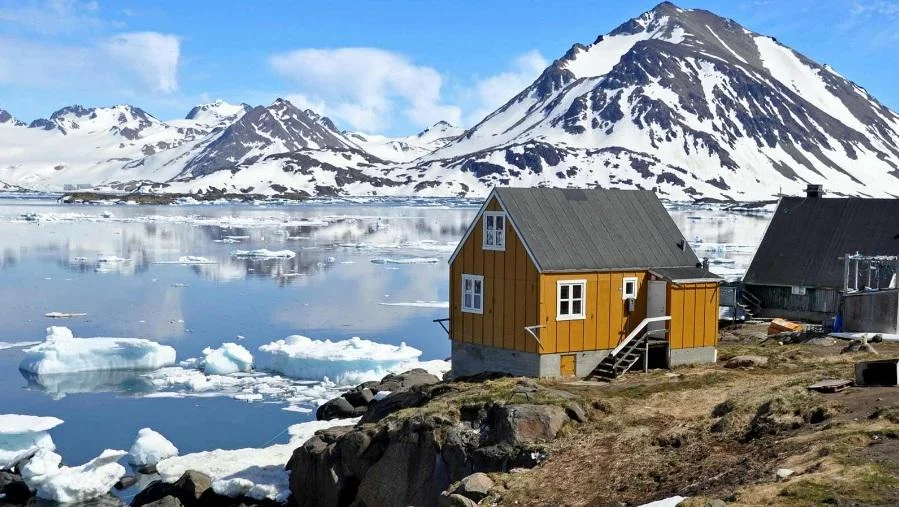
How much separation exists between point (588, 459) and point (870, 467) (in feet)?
18.3

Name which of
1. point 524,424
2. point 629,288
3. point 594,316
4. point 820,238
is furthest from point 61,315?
point 524,424

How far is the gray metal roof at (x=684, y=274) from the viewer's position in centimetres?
2933

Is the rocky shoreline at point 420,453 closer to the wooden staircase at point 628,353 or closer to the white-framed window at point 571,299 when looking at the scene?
the white-framed window at point 571,299

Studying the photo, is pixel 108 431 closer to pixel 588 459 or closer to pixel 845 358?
pixel 588 459

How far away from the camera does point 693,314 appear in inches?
1172

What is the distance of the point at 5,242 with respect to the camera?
4031 inches

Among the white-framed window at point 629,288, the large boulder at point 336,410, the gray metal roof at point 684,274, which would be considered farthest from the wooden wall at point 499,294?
the large boulder at point 336,410

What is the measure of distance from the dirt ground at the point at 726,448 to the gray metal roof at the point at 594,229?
4.20 m

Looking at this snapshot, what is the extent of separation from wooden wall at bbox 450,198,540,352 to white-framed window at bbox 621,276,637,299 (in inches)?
117

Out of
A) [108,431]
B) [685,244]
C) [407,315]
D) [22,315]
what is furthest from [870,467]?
[22,315]

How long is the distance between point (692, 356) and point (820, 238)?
14.9 metres

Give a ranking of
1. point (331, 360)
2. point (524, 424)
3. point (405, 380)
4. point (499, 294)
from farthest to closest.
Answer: point (331, 360)
point (405, 380)
point (499, 294)
point (524, 424)

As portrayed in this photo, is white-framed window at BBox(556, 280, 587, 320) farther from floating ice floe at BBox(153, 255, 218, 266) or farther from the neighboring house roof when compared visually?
floating ice floe at BBox(153, 255, 218, 266)

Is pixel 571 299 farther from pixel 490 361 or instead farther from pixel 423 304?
pixel 423 304
